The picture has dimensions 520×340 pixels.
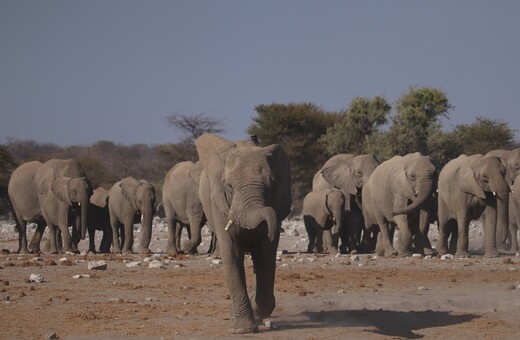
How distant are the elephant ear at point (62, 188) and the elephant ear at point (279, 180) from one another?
15809 millimetres

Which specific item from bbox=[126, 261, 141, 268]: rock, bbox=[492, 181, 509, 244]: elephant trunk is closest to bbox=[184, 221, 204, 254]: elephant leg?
bbox=[126, 261, 141, 268]: rock

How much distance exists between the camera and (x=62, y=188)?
28438mm

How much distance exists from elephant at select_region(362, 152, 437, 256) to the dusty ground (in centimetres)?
285

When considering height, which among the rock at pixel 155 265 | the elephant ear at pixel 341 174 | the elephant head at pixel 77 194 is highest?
the elephant ear at pixel 341 174

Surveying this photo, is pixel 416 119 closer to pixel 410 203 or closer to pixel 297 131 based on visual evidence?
pixel 297 131

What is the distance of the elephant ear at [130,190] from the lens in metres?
29.8

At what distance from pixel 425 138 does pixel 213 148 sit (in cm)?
4044

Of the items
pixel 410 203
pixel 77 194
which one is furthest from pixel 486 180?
A: pixel 77 194

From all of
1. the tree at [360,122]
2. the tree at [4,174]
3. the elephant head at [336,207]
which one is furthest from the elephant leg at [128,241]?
the tree at [360,122]

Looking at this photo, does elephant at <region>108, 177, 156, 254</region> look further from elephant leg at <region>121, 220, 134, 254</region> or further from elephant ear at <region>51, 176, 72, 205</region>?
elephant ear at <region>51, 176, 72, 205</region>

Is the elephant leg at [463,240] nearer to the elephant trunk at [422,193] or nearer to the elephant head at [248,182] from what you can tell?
the elephant trunk at [422,193]

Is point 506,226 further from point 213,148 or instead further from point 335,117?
point 335,117

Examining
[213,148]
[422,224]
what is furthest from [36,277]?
[422,224]

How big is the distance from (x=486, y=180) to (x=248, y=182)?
13.9 m
